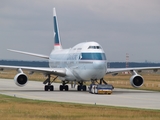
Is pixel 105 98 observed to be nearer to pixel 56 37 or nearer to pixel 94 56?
pixel 94 56

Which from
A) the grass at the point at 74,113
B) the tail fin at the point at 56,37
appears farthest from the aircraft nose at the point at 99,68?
the tail fin at the point at 56,37

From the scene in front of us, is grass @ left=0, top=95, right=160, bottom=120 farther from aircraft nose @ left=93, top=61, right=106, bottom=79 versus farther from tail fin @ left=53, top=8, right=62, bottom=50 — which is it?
tail fin @ left=53, top=8, right=62, bottom=50

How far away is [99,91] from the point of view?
48.1 metres

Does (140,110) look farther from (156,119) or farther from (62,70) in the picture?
(62,70)

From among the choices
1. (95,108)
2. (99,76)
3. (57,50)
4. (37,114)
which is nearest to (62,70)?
(99,76)

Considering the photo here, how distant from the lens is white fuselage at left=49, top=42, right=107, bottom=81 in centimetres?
A: 5025

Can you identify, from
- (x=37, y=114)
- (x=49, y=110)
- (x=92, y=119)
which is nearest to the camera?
(x=92, y=119)

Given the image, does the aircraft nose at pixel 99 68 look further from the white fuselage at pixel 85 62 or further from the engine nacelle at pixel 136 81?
the engine nacelle at pixel 136 81

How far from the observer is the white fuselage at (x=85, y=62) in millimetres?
50250

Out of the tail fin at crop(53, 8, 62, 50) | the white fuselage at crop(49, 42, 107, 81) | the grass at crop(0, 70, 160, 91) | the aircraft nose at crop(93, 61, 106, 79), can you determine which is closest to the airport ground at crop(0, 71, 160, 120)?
the aircraft nose at crop(93, 61, 106, 79)

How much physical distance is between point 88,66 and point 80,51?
8.80 ft

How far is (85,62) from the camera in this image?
51531 mm

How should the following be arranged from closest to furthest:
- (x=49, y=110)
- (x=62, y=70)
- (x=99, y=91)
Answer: (x=49, y=110) → (x=99, y=91) → (x=62, y=70)

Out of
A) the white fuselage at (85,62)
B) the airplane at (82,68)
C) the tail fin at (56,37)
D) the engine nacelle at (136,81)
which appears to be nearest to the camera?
the white fuselage at (85,62)
